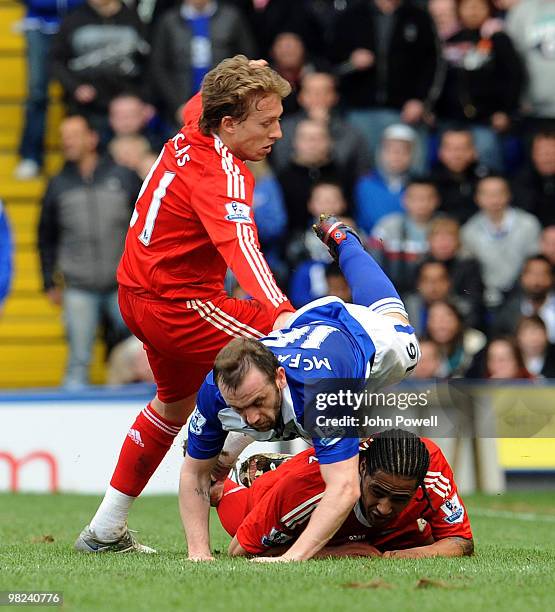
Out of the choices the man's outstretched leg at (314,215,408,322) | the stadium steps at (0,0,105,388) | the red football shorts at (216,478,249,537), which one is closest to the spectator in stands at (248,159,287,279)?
the stadium steps at (0,0,105,388)

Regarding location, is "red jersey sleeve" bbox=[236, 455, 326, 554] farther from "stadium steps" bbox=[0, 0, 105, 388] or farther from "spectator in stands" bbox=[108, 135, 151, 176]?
"stadium steps" bbox=[0, 0, 105, 388]

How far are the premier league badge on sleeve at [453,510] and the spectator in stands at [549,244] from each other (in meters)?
6.08

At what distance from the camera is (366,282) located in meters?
6.70

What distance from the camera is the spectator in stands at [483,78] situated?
527 inches

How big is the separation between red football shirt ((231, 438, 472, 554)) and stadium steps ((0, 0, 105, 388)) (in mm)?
6971

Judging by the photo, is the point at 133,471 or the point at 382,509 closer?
the point at 382,509

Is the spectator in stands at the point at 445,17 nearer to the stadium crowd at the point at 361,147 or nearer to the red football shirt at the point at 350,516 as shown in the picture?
the stadium crowd at the point at 361,147

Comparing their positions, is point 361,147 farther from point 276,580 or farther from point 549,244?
point 276,580

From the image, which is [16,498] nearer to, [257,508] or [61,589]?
[257,508]

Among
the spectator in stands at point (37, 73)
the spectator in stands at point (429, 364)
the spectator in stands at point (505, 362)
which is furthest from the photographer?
the spectator in stands at point (37, 73)

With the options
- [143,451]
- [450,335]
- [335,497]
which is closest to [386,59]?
[450,335]

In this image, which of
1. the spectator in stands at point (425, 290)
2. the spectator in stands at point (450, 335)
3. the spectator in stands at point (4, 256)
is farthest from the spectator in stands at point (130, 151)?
the spectator in stands at point (450, 335)

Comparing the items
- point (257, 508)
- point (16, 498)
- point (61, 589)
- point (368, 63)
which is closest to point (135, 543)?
point (257, 508)

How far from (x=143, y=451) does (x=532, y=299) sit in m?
5.78
